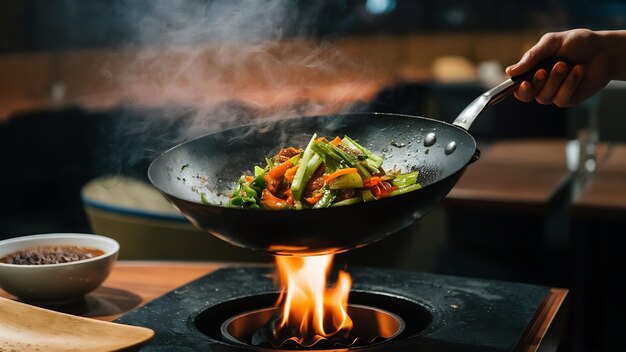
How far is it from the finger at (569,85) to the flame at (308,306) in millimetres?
617

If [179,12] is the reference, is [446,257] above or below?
below

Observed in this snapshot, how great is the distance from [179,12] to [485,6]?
5.08 metres

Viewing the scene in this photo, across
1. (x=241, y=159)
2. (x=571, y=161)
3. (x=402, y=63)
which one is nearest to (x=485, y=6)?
(x=402, y=63)

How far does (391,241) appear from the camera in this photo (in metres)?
2.85

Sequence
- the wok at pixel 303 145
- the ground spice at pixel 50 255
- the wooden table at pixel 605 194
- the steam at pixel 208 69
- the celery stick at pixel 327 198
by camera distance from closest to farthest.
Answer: the wok at pixel 303 145 → the celery stick at pixel 327 198 → the ground spice at pixel 50 255 → the steam at pixel 208 69 → the wooden table at pixel 605 194

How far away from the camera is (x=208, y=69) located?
6.42m

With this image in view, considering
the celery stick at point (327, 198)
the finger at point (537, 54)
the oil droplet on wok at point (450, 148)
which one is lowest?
the celery stick at point (327, 198)

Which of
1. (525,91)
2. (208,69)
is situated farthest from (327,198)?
(208,69)

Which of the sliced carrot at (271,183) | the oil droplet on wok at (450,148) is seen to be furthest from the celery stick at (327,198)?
the oil droplet on wok at (450,148)

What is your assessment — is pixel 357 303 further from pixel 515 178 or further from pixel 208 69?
pixel 208 69

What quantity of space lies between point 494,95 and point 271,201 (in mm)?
466

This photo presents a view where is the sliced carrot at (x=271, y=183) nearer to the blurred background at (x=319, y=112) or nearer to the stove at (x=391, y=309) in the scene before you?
the stove at (x=391, y=309)

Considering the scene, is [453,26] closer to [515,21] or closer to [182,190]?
[515,21]

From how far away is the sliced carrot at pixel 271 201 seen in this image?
1481mm
